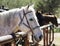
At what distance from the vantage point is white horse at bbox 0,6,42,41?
14.1 ft

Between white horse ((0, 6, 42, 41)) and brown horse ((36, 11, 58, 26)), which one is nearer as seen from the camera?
white horse ((0, 6, 42, 41))

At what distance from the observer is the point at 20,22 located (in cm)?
442

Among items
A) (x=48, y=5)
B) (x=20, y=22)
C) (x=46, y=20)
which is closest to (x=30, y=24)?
(x=20, y=22)

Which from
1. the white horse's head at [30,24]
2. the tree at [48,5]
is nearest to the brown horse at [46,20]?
the white horse's head at [30,24]

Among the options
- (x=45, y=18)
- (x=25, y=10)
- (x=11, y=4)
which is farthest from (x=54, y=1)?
(x=25, y=10)

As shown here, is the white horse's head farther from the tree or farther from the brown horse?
the tree

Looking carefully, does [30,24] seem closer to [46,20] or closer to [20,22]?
[20,22]

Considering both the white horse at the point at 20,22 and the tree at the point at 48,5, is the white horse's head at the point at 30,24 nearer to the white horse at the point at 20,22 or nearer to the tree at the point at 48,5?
the white horse at the point at 20,22

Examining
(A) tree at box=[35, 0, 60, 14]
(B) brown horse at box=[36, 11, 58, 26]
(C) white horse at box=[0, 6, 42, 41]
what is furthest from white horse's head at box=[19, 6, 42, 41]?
(A) tree at box=[35, 0, 60, 14]

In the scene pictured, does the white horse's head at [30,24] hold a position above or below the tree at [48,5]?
above

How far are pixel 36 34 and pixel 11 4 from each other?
1656cm

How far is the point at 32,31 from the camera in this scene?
4.40 m

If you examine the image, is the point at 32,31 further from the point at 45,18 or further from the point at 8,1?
the point at 8,1

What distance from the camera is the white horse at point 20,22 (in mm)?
4309
